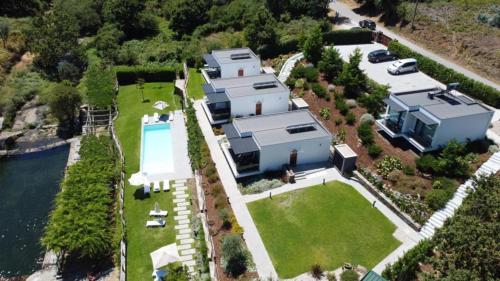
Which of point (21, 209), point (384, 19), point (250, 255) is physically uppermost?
point (384, 19)

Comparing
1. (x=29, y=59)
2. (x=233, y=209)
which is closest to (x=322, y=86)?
(x=233, y=209)

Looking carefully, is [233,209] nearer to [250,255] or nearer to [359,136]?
[250,255]

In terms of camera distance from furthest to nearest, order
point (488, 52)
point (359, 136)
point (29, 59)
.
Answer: point (29, 59), point (488, 52), point (359, 136)

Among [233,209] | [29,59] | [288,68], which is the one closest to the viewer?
[233,209]

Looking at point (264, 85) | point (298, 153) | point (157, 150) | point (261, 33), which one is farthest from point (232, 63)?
point (298, 153)

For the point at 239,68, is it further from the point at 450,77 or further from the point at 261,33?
the point at 450,77

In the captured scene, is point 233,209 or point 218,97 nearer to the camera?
point 233,209

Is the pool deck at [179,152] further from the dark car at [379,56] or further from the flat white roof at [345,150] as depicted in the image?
the dark car at [379,56]
